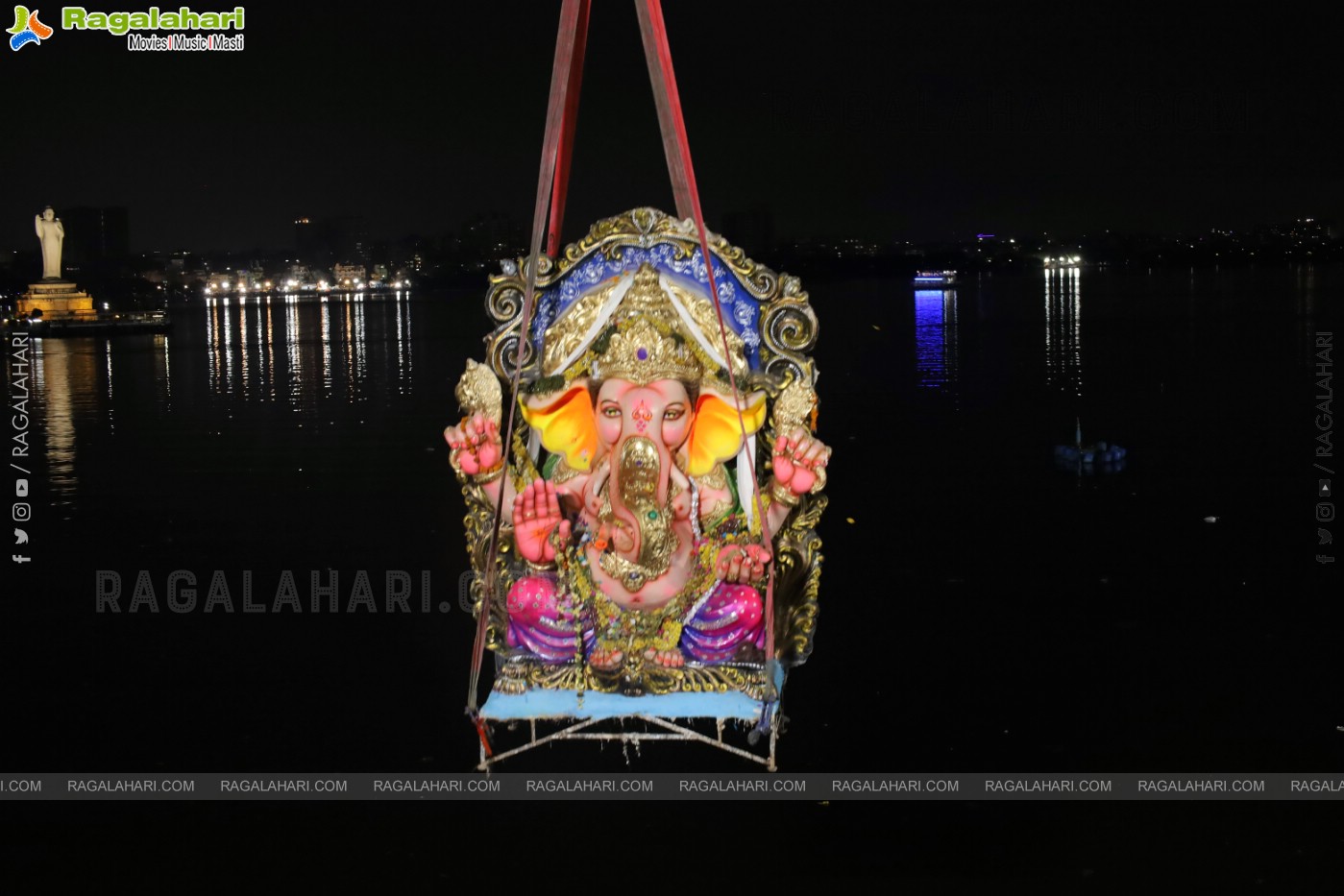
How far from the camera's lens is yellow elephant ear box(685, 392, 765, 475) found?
17.6ft

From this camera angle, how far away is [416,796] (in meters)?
5.11

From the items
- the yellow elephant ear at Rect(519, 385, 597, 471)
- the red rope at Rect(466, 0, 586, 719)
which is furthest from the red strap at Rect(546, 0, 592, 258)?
the yellow elephant ear at Rect(519, 385, 597, 471)

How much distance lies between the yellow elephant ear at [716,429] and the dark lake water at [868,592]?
1080 mm

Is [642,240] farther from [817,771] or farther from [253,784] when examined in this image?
[253,784]

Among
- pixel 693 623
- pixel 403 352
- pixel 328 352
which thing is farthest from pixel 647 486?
pixel 328 352

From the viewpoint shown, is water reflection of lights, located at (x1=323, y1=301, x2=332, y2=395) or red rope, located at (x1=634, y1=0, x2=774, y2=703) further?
water reflection of lights, located at (x1=323, y1=301, x2=332, y2=395)

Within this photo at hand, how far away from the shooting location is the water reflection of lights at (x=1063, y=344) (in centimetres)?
1967

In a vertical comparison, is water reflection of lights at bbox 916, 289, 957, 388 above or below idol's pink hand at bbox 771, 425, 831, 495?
above

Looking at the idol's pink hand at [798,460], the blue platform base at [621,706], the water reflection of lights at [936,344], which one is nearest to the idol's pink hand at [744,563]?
the idol's pink hand at [798,460]

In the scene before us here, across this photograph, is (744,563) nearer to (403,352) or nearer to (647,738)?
(647,738)

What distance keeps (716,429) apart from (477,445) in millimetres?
883

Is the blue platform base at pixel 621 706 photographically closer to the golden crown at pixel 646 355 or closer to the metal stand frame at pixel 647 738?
the metal stand frame at pixel 647 738

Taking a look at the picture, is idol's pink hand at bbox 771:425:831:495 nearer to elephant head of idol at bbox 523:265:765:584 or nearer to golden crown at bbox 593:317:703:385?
elephant head of idol at bbox 523:265:765:584

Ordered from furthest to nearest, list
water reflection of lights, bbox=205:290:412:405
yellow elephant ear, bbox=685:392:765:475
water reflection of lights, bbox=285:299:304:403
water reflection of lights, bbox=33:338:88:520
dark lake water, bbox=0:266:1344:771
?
water reflection of lights, bbox=205:290:412:405
water reflection of lights, bbox=285:299:304:403
water reflection of lights, bbox=33:338:88:520
dark lake water, bbox=0:266:1344:771
yellow elephant ear, bbox=685:392:765:475
